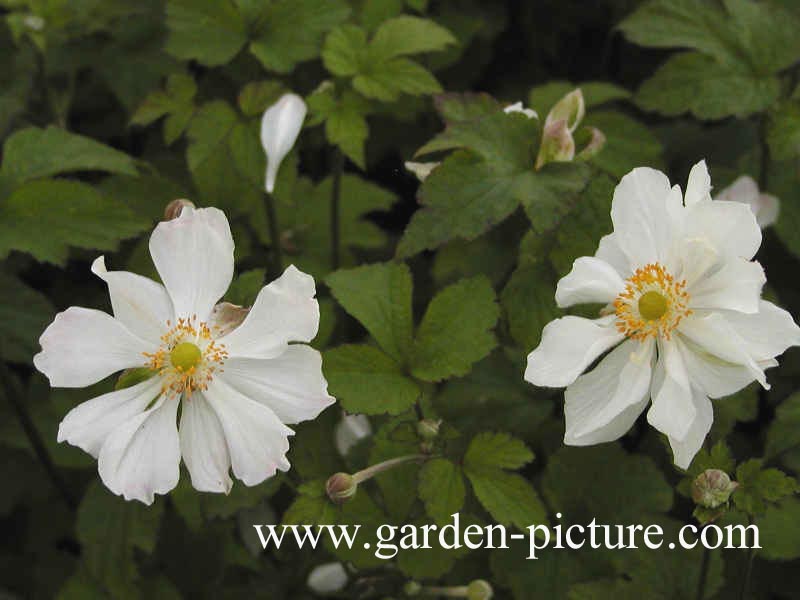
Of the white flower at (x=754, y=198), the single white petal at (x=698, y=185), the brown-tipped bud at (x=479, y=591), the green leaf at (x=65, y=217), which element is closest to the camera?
the single white petal at (x=698, y=185)

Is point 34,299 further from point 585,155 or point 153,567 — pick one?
point 585,155

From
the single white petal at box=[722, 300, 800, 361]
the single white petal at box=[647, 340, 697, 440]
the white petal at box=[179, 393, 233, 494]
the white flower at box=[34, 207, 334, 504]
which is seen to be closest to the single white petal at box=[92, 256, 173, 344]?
the white flower at box=[34, 207, 334, 504]

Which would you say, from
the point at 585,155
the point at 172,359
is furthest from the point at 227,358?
the point at 585,155

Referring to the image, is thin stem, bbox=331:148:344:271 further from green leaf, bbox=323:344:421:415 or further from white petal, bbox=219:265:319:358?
white petal, bbox=219:265:319:358

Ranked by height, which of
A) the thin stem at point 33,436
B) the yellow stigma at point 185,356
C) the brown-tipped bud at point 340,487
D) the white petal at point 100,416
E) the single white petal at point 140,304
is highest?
the thin stem at point 33,436

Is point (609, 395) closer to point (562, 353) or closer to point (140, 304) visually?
point (562, 353)

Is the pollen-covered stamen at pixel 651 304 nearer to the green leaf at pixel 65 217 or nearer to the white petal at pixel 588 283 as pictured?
the white petal at pixel 588 283

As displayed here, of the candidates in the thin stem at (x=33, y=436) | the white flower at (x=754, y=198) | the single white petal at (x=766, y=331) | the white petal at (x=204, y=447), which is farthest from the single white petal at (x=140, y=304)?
the white flower at (x=754, y=198)
